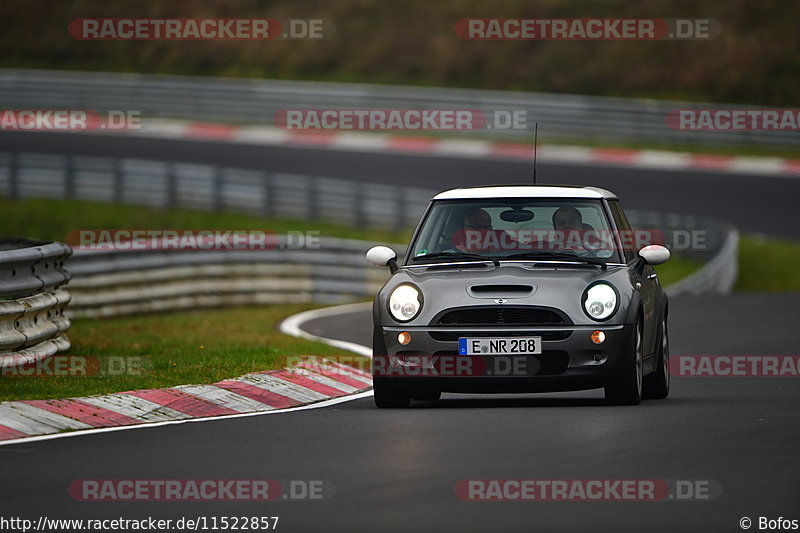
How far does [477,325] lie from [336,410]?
1159 millimetres

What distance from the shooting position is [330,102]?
137ft

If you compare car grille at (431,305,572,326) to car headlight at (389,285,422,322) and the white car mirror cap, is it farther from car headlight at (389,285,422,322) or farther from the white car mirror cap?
the white car mirror cap

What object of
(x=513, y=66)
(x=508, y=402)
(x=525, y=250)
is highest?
(x=513, y=66)

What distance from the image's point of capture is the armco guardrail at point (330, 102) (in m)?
40.2

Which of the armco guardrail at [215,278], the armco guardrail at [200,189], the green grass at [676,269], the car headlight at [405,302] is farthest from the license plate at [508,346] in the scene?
the armco guardrail at [200,189]

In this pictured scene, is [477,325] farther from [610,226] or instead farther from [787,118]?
[787,118]

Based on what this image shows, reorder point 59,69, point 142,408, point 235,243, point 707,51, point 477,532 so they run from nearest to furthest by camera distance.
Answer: point 477,532, point 142,408, point 235,243, point 707,51, point 59,69

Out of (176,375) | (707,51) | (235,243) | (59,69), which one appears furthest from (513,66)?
(176,375)

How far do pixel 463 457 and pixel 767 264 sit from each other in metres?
21.6

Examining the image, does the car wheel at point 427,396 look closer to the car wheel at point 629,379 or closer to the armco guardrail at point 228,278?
the car wheel at point 629,379

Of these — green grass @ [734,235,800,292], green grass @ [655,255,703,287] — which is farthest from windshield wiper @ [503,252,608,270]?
green grass @ [734,235,800,292]

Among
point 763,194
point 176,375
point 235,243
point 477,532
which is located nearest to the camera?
point 477,532

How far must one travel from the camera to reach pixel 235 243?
73.4ft

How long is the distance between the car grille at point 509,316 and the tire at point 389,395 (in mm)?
584
